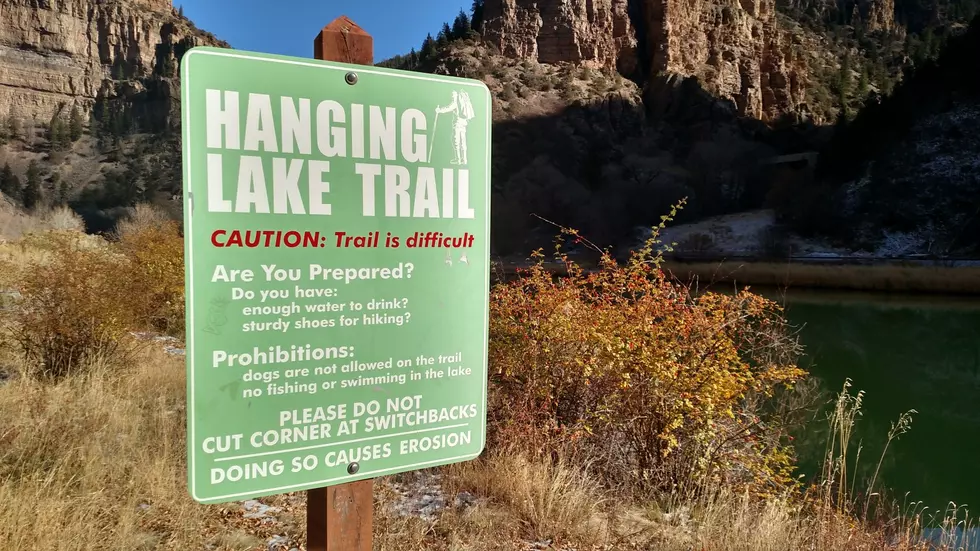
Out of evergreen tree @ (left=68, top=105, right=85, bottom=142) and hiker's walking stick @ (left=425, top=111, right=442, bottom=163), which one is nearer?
hiker's walking stick @ (left=425, top=111, right=442, bottom=163)

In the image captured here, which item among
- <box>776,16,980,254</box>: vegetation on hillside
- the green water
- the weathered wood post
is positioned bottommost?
the green water

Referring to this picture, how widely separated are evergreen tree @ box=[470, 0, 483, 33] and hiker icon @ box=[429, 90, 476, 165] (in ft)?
232

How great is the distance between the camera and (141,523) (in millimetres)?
2877

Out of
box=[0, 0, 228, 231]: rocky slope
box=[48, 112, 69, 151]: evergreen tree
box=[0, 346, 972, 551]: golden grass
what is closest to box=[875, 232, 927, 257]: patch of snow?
box=[0, 346, 972, 551]: golden grass

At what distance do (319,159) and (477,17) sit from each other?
75794 mm

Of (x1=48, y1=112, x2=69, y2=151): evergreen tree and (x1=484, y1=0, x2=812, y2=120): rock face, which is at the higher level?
(x1=484, y1=0, x2=812, y2=120): rock face

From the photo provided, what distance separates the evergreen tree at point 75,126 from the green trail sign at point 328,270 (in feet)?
252

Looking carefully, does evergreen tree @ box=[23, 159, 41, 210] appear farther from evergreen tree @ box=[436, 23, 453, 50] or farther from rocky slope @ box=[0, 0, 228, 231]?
evergreen tree @ box=[436, 23, 453, 50]

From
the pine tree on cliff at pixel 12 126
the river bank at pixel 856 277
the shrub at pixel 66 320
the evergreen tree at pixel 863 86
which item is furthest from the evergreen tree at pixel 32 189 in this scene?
the evergreen tree at pixel 863 86

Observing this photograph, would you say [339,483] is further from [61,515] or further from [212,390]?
[61,515]

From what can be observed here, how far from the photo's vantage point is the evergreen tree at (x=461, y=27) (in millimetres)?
69250

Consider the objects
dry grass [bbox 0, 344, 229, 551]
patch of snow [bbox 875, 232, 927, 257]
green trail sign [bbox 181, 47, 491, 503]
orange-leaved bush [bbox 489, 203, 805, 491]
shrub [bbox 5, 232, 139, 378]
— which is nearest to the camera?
green trail sign [bbox 181, 47, 491, 503]

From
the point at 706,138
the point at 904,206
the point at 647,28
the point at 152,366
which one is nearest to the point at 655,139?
the point at 706,138

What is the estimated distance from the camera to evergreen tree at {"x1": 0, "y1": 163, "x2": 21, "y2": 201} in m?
52.3
